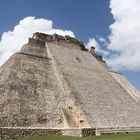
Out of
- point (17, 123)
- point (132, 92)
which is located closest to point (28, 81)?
point (17, 123)

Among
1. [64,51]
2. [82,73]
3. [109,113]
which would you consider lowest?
[109,113]

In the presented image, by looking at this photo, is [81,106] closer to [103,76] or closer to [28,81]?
[28,81]

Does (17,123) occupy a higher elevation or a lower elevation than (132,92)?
lower

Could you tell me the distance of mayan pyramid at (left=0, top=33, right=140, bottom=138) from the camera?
68.8 ft

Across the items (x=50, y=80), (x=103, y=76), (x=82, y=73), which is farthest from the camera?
(x=103, y=76)

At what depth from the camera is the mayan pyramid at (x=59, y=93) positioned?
20969 millimetres

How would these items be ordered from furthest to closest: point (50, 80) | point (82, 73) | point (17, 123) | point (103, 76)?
point (103, 76) → point (82, 73) → point (50, 80) → point (17, 123)

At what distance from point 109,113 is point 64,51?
32.6ft

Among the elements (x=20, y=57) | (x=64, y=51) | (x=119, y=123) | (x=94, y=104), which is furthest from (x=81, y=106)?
(x=64, y=51)

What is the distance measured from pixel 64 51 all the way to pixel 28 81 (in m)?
9.00

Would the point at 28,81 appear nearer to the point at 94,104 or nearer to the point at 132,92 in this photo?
the point at 94,104

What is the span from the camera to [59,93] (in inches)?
943

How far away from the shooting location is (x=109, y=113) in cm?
2412

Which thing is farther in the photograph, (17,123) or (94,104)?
(94,104)
